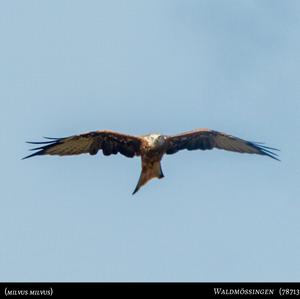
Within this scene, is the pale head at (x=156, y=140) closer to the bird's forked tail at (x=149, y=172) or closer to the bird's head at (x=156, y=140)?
the bird's head at (x=156, y=140)

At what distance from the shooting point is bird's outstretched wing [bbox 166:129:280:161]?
28.2m

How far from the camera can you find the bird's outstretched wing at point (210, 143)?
28172 millimetres

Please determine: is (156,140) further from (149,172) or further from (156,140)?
(149,172)

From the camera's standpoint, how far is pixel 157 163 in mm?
27141

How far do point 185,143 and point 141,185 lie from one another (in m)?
1.93

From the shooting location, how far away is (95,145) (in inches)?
1091

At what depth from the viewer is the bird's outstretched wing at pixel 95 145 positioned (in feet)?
89.6

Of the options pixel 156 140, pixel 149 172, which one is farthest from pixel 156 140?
pixel 149 172

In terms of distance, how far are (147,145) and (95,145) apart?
4.50ft

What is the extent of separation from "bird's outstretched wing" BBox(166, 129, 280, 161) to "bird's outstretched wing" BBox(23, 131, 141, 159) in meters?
1.00

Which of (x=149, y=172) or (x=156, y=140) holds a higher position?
(x=156, y=140)

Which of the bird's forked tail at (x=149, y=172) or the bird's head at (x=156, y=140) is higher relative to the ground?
the bird's head at (x=156, y=140)
